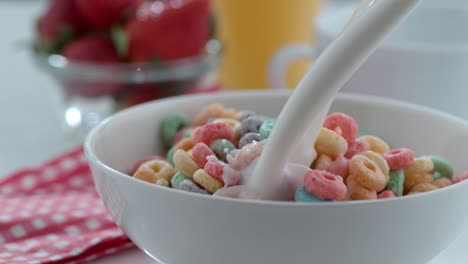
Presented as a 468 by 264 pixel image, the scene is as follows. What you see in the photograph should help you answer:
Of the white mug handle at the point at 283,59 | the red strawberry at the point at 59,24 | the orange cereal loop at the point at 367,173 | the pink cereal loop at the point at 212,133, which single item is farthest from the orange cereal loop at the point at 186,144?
the red strawberry at the point at 59,24

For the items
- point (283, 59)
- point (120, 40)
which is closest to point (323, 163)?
point (283, 59)

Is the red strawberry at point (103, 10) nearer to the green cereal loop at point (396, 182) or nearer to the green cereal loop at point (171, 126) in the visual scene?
the green cereal loop at point (171, 126)

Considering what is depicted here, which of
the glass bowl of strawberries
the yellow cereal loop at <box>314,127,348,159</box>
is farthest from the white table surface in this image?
the yellow cereal loop at <box>314,127,348,159</box>

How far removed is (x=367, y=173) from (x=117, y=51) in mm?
501

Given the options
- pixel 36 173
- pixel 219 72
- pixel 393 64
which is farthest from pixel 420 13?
pixel 36 173

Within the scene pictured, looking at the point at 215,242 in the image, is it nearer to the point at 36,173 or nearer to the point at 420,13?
the point at 36,173

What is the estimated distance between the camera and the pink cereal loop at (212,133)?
0.50 m

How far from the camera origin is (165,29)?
34.1 inches

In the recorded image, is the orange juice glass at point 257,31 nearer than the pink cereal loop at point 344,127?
No

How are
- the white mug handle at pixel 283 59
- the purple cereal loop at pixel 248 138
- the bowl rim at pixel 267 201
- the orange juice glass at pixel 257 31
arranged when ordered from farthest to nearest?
the orange juice glass at pixel 257 31 → the white mug handle at pixel 283 59 → the purple cereal loop at pixel 248 138 → the bowl rim at pixel 267 201

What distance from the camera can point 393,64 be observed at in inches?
27.1

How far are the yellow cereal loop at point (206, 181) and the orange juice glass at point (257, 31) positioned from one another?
519 millimetres

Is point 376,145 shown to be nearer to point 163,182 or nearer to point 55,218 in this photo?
point 163,182

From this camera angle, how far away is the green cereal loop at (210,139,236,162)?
0.48 meters
